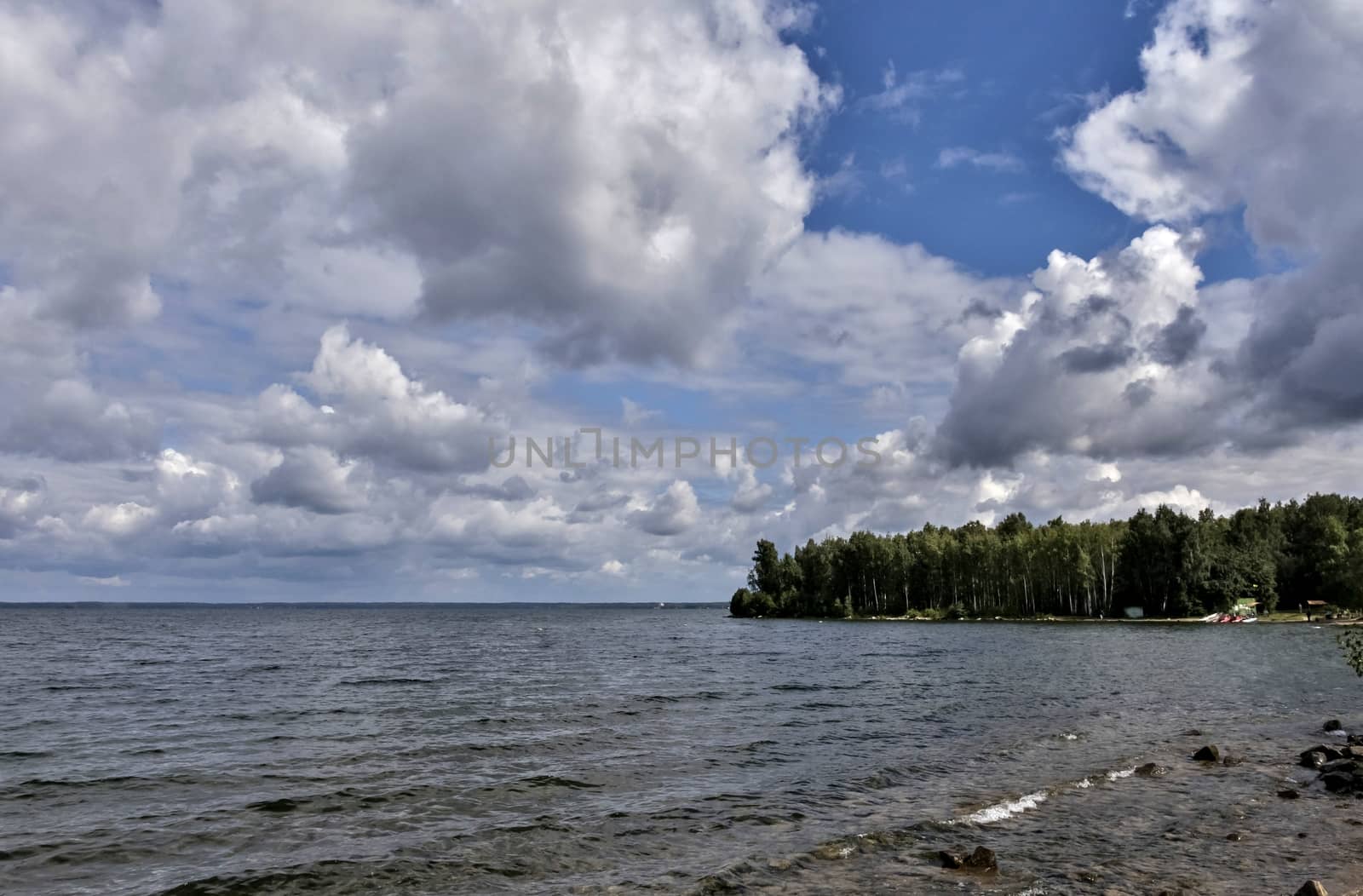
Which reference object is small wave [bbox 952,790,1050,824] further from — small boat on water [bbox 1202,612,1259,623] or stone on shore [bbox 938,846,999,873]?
small boat on water [bbox 1202,612,1259,623]

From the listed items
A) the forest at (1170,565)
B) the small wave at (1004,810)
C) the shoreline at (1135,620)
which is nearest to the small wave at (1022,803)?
the small wave at (1004,810)

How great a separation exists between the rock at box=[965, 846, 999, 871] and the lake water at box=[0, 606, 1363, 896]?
383 millimetres

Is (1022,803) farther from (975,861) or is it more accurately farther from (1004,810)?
(975,861)

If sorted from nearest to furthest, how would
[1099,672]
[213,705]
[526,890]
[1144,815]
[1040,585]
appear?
[526,890] → [1144,815] → [213,705] → [1099,672] → [1040,585]

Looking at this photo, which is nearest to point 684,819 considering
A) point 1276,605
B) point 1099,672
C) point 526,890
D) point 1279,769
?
point 526,890

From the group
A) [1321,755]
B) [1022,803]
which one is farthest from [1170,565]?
[1022,803]

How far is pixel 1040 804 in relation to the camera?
23.5 m

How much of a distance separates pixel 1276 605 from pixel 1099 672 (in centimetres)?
14247

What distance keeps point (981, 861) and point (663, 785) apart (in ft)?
37.7

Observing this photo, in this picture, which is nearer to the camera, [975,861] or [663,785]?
[975,861]

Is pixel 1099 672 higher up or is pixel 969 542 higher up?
pixel 969 542

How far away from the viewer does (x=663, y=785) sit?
26.6 metres

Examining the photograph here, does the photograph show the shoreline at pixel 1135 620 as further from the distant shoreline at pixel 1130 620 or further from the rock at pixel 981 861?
the rock at pixel 981 861

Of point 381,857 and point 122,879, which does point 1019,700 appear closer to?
point 381,857
